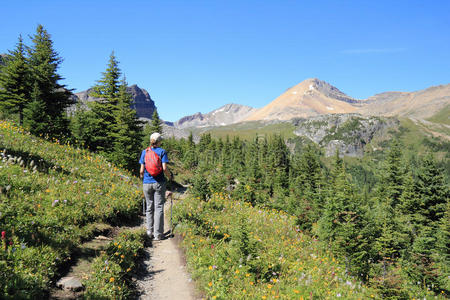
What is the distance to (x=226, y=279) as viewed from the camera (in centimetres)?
547

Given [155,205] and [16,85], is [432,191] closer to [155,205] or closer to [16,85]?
[155,205]

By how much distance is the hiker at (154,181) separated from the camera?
7.43 meters

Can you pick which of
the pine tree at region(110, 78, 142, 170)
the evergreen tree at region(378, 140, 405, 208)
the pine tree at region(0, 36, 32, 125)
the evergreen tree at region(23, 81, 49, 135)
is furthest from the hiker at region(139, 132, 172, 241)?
the evergreen tree at region(378, 140, 405, 208)

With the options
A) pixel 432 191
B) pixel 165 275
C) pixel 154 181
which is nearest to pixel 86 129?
pixel 154 181

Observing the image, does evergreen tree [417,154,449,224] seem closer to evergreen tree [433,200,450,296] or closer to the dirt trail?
evergreen tree [433,200,450,296]

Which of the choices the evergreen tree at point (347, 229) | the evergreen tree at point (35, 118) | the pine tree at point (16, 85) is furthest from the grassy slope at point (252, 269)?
the pine tree at point (16, 85)

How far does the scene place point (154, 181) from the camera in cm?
762

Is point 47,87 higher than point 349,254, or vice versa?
point 47,87

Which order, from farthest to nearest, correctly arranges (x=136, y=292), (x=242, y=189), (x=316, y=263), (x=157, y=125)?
(x=157, y=125) → (x=242, y=189) → (x=316, y=263) → (x=136, y=292)

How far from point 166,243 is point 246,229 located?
128 inches

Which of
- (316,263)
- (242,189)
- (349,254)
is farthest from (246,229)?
(242,189)

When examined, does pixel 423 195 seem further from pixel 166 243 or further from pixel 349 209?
pixel 166 243

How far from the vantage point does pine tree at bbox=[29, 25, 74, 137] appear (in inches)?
918

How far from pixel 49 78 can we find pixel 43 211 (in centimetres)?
2382
